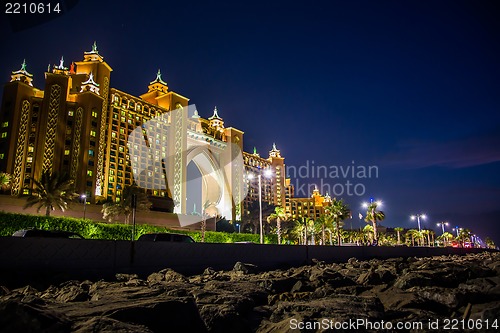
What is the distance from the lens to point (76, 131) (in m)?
88.0

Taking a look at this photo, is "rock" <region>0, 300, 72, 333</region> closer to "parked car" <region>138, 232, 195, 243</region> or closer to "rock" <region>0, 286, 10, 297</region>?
"rock" <region>0, 286, 10, 297</region>

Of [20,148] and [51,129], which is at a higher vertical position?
[51,129]

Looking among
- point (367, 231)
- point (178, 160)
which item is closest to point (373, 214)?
Answer: point (367, 231)

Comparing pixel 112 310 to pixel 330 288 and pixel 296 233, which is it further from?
pixel 296 233

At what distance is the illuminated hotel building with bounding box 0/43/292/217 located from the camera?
82.8 m

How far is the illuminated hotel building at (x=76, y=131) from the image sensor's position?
82.8 meters

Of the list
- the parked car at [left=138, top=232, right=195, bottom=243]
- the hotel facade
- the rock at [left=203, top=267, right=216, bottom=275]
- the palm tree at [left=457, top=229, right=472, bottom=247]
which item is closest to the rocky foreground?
the rock at [left=203, top=267, right=216, bottom=275]

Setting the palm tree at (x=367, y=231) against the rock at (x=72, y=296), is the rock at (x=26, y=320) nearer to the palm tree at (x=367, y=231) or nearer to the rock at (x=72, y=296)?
the rock at (x=72, y=296)

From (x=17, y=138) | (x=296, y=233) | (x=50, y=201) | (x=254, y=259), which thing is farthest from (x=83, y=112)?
(x=254, y=259)

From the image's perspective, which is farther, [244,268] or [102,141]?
[102,141]

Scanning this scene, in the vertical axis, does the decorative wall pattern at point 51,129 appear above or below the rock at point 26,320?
above

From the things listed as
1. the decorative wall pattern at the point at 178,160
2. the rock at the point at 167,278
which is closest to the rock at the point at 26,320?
the rock at the point at 167,278

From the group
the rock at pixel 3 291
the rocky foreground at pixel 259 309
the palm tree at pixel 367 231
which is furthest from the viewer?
the palm tree at pixel 367 231

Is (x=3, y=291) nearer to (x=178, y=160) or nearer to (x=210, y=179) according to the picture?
(x=178, y=160)
